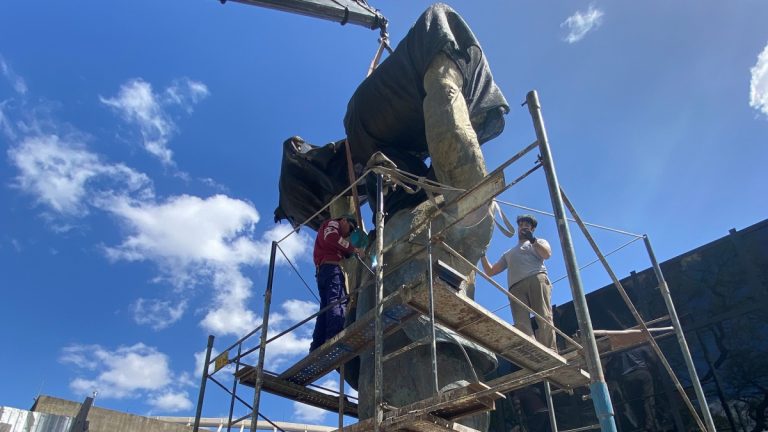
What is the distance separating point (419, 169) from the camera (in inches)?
440

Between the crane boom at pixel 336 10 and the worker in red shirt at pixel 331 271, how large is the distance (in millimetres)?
9160

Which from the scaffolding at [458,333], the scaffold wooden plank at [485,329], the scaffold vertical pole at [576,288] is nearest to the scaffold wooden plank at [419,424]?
the scaffolding at [458,333]

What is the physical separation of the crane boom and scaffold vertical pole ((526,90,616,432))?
12.2 metres

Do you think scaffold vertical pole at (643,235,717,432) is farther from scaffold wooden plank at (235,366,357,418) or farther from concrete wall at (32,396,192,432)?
concrete wall at (32,396,192,432)

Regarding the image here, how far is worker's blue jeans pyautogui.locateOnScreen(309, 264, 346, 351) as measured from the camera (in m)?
8.99

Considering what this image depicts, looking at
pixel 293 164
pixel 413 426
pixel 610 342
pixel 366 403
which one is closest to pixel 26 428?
pixel 366 403

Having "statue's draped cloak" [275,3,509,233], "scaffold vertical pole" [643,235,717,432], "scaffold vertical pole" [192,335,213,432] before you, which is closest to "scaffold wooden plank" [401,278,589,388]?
"scaffold vertical pole" [643,235,717,432]

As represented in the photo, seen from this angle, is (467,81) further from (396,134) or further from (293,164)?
(293,164)

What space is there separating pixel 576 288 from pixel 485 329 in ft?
7.36

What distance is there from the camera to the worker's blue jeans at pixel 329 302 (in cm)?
899

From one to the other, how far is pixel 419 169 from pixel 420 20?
9.18ft

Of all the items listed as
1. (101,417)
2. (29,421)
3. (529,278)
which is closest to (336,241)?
(529,278)

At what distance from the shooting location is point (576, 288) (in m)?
4.51

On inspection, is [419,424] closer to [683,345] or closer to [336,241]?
[683,345]
